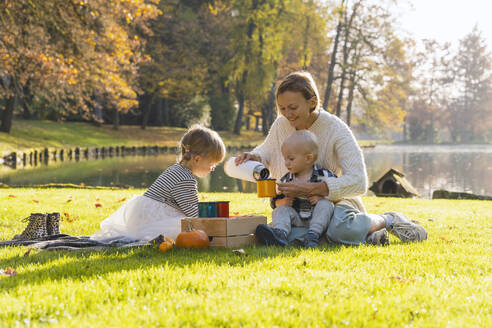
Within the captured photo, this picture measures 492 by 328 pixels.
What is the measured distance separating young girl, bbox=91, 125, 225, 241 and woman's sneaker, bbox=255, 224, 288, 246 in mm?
883

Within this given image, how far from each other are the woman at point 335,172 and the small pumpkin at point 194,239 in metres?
0.56

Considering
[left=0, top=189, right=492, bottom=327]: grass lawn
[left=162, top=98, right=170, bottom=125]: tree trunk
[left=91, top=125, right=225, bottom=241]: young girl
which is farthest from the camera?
[left=162, top=98, right=170, bottom=125]: tree trunk

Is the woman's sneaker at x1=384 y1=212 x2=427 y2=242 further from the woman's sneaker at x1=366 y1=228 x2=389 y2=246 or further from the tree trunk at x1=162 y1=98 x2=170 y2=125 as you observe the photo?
the tree trunk at x1=162 y1=98 x2=170 y2=125

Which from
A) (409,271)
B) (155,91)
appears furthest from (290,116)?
(155,91)

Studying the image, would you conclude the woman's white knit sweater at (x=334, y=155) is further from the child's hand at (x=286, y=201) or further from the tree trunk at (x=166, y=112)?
the tree trunk at (x=166, y=112)

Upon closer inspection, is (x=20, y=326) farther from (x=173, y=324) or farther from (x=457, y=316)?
(x=457, y=316)

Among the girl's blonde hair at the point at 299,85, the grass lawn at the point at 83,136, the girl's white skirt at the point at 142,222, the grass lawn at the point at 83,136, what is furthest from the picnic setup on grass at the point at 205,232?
the grass lawn at the point at 83,136

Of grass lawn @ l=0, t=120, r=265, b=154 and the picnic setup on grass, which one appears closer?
the picnic setup on grass

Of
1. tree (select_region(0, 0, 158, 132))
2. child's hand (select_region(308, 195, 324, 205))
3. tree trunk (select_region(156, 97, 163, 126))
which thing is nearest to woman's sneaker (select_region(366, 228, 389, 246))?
child's hand (select_region(308, 195, 324, 205))

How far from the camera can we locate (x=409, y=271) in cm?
330

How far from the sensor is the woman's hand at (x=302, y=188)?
4340 millimetres

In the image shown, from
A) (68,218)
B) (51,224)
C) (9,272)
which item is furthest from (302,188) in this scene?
(68,218)

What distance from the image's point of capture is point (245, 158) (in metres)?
4.98

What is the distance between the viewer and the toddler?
433 centimetres
